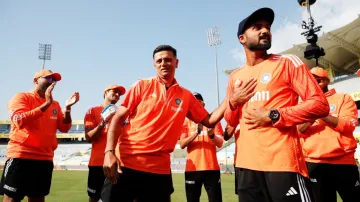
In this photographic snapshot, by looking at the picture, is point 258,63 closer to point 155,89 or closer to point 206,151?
point 155,89

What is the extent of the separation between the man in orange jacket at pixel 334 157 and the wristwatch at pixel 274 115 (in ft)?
6.04

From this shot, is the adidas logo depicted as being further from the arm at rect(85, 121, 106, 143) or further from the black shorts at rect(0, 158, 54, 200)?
the black shorts at rect(0, 158, 54, 200)

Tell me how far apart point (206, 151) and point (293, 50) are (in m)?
35.1

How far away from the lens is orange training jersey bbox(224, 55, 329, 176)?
2.32 metres

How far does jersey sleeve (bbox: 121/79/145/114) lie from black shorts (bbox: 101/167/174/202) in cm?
67

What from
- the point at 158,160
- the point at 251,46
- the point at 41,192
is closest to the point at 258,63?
the point at 251,46

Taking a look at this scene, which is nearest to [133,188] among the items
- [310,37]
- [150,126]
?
[150,126]

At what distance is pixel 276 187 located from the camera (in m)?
2.32

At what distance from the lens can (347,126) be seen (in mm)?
4062

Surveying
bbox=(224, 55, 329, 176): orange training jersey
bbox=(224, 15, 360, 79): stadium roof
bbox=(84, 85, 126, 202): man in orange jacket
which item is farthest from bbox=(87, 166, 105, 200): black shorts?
bbox=(224, 15, 360, 79): stadium roof

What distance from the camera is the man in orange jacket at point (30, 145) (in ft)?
14.0

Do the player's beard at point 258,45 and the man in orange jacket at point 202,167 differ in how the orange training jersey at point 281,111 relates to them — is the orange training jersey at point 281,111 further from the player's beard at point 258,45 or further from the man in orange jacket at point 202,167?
the man in orange jacket at point 202,167

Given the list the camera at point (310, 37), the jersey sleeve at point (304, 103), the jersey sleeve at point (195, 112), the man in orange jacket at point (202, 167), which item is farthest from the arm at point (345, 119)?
the camera at point (310, 37)

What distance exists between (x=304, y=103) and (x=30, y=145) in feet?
13.0
